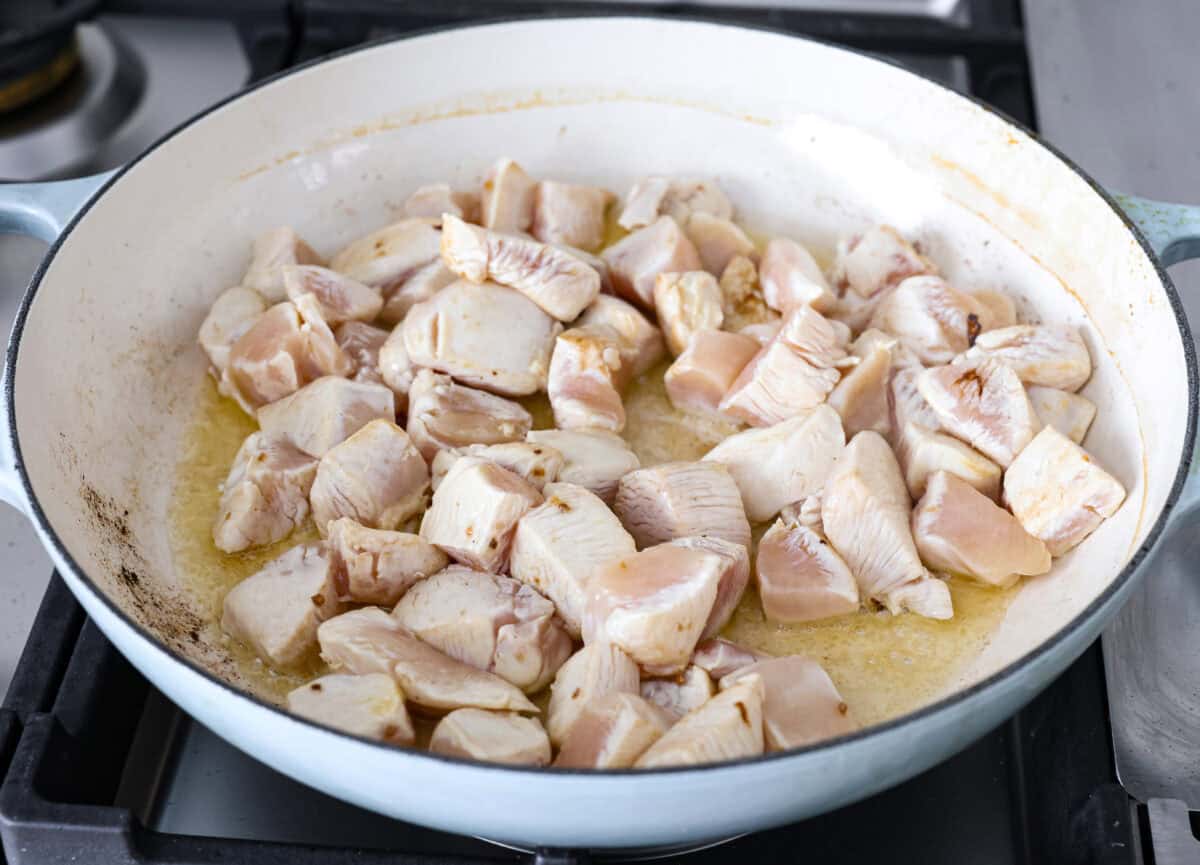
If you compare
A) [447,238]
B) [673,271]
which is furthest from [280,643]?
[673,271]

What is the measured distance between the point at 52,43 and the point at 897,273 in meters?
1.33

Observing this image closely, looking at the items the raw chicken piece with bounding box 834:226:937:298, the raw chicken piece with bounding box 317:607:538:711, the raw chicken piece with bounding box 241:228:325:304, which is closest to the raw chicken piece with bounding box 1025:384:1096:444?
the raw chicken piece with bounding box 834:226:937:298

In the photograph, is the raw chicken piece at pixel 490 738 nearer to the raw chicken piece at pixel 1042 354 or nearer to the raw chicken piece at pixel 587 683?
the raw chicken piece at pixel 587 683

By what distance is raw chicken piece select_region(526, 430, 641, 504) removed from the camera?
1.43 metres

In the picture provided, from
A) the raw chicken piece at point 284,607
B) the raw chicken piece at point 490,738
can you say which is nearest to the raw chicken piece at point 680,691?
the raw chicken piece at point 490,738

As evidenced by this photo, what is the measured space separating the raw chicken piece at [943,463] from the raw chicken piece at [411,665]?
545 mm

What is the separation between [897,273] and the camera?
1677 millimetres

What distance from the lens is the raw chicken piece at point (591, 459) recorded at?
4.69 feet

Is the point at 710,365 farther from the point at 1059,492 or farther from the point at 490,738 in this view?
the point at 490,738

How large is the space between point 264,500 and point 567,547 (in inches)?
14.9

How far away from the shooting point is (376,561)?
133cm

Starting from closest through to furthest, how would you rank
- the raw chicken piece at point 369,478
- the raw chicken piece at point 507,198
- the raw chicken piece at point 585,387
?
the raw chicken piece at point 369,478
the raw chicken piece at point 585,387
the raw chicken piece at point 507,198

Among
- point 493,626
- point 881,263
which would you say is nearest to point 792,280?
point 881,263

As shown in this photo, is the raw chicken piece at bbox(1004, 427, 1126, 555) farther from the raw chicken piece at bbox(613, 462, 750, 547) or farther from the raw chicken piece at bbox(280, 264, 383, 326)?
the raw chicken piece at bbox(280, 264, 383, 326)
